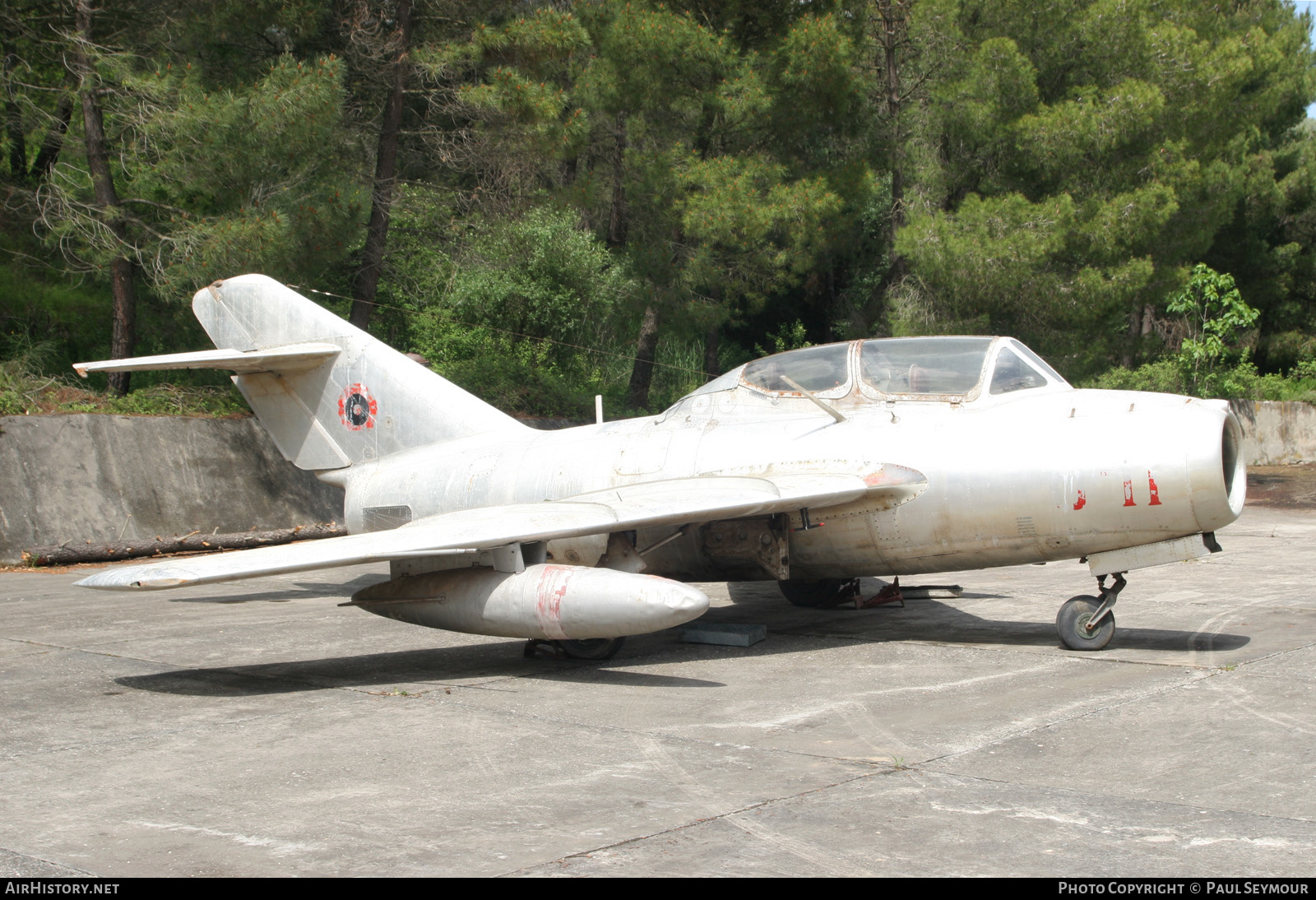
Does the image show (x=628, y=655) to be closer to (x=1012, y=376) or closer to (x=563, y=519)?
(x=563, y=519)

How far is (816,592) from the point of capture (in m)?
11.3

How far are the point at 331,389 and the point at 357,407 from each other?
1.36 feet

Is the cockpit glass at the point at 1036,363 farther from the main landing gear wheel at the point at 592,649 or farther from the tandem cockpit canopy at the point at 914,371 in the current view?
the main landing gear wheel at the point at 592,649

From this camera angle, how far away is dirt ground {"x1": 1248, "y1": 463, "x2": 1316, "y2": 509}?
76.0ft

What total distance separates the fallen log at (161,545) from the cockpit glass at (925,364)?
10214 millimetres

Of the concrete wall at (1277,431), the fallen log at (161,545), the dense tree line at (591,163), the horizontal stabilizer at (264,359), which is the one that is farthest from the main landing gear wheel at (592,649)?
the concrete wall at (1277,431)

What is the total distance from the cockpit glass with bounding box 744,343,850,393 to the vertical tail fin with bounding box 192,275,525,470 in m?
2.92

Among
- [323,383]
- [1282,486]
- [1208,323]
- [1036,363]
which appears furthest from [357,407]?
[1208,323]

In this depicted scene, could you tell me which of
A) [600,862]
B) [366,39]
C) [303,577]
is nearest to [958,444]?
[600,862]

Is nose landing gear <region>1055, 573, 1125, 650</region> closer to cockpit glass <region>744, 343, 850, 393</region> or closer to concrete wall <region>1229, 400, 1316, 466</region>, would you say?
cockpit glass <region>744, 343, 850, 393</region>

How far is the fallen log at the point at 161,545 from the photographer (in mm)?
15719

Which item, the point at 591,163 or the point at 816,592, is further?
the point at 591,163

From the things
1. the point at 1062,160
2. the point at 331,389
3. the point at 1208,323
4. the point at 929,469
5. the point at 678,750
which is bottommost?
the point at 678,750

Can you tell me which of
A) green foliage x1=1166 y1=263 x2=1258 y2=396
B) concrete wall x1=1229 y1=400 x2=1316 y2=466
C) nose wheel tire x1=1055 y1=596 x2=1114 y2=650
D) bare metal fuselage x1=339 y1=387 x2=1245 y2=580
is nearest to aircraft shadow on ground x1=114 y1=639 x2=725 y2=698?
bare metal fuselage x1=339 y1=387 x2=1245 y2=580
